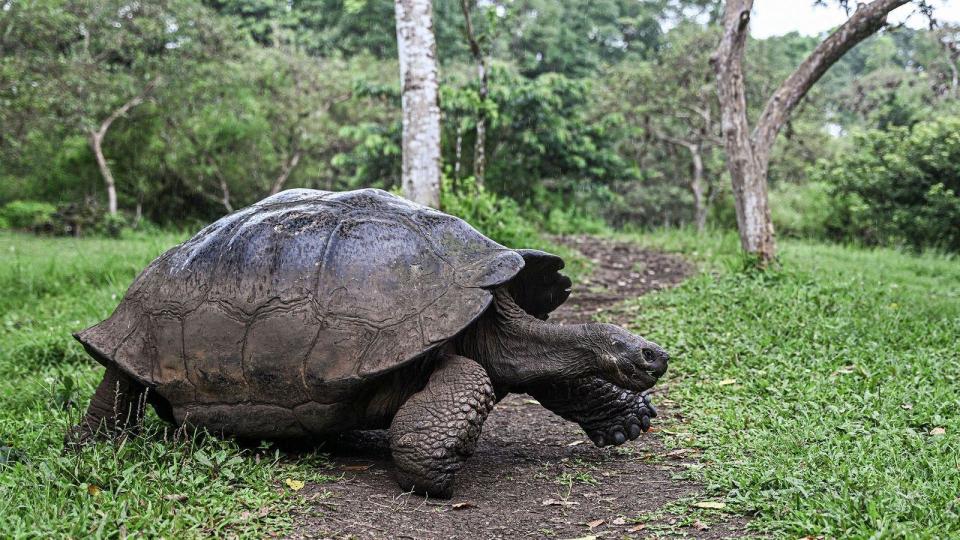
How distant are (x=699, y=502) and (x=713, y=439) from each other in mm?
934

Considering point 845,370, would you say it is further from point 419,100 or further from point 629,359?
point 419,100

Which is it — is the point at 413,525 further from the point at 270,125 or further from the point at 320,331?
the point at 270,125

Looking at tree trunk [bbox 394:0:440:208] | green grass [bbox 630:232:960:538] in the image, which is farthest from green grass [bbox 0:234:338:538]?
tree trunk [bbox 394:0:440:208]

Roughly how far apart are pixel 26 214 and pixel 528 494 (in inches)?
656

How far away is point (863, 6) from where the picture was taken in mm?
7316

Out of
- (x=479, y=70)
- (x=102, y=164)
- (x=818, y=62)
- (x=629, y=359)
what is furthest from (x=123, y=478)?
(x=102, y=164)

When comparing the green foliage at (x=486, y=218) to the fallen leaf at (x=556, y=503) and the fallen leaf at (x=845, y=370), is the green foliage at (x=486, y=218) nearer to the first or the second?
the fallen leaf at (x=845, y=370)

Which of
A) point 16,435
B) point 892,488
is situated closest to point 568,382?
point 892,488

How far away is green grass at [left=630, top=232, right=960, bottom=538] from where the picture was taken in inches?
120

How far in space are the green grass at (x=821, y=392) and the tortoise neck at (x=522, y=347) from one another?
0.82 meters

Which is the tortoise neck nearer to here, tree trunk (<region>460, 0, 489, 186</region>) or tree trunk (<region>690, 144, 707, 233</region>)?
tree trunk (<region>460, 0, 489, 186</region>)

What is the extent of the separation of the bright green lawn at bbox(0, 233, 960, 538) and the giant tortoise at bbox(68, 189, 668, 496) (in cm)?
28

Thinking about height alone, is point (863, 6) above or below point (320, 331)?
above

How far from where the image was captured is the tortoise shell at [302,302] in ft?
11.9
